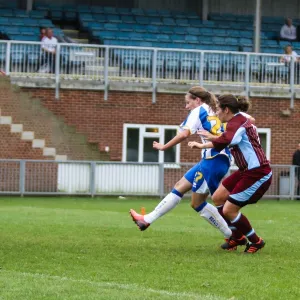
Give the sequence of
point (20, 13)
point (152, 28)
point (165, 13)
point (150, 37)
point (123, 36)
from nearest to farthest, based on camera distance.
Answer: point (123, 36) → point (150, 37) → point (20, 13) → point (152, 28) → point (165, 13)

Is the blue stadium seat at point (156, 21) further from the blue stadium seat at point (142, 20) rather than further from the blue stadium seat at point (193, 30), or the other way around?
the blue stadium seat at point (193, 30)

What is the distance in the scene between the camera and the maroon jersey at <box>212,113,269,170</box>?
39.8ft

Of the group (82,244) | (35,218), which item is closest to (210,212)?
(82,244)

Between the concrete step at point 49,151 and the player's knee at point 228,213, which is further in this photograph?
the concrete step at point 49,151

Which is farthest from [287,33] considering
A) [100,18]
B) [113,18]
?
[100,18]

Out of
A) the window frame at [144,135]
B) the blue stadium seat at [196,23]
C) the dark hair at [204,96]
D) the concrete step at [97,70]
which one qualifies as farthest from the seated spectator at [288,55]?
the dark hair at [204,96]

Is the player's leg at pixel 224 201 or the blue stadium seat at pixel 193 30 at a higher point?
the blue stadium seat at pixel 193 30

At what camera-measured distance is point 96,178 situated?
2794 centimetres

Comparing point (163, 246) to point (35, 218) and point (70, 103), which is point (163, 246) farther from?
point (70, 103)

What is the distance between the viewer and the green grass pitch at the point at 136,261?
29.5 ft

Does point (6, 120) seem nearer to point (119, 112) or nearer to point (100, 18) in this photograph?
point (119, 112)

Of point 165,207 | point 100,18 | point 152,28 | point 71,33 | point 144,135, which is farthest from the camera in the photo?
point 100,18

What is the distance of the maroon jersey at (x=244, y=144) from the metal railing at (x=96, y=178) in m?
15.6

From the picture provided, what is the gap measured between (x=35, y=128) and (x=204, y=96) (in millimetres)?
16776
